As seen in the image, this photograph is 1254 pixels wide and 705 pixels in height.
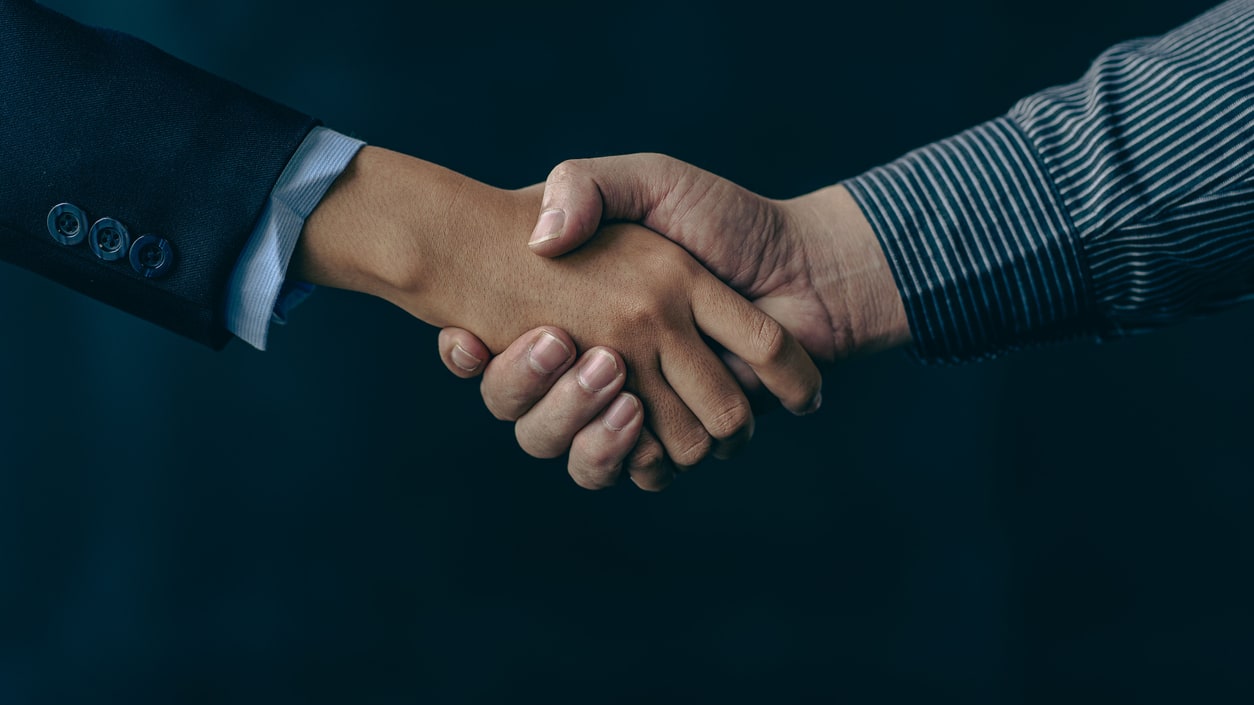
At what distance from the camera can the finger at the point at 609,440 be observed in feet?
3.99

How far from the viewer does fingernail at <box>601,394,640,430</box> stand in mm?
1213

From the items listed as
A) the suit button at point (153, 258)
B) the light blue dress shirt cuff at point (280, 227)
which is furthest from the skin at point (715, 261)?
the suit button at point (153, 258)

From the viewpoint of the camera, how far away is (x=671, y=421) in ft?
4.11

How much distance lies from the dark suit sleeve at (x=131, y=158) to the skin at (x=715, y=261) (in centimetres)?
29

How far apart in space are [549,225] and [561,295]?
0.29 feet

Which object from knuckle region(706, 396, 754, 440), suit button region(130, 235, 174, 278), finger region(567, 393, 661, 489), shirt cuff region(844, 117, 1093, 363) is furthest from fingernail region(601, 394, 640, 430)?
suit button region(130, 235, 174, 278)

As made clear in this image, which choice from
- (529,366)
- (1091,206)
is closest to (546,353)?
(529,366)

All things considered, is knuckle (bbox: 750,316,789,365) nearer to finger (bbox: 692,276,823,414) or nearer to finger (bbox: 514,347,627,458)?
finger (bbox: 692,276,823,414)

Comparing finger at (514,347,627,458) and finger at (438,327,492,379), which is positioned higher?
finger at (438,327,492,379)

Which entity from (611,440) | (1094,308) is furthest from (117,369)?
(1094,308)

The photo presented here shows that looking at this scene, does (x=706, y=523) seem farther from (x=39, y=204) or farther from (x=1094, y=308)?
(x=39, y=204)

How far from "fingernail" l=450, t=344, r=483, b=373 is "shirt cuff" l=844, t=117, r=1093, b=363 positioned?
0.53m

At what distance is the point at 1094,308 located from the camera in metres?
1.24

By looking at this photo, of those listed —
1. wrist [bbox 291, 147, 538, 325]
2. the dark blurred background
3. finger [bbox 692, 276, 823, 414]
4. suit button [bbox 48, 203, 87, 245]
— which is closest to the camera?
suit button [bbox 48, 203, 87, 245]
